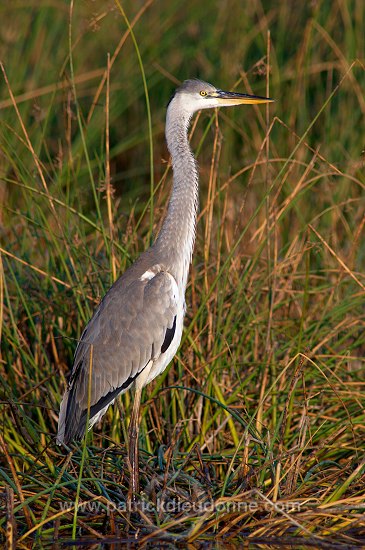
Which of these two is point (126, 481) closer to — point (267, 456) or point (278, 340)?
point (267, 456)

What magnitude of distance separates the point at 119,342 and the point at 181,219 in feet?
2.29

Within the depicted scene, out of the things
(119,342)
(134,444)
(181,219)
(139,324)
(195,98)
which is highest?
(195,98)

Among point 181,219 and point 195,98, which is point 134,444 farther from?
point 195,98

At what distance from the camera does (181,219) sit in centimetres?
473

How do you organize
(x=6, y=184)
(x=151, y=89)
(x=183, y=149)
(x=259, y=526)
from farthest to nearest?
(x=151, y=89) < (x=6, y=184) < (x=183, y=149) < (x=259, y=526)

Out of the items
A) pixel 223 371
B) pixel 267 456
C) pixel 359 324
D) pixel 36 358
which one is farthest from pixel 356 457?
pixel 36 358

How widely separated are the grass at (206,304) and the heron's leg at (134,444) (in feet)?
0.24

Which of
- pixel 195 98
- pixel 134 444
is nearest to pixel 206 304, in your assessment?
pixel 134 444

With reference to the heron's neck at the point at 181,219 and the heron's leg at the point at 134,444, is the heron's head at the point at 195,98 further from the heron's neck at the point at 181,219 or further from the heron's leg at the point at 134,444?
the heron's leg at the point at 134,444

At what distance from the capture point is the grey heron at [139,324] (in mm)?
4547

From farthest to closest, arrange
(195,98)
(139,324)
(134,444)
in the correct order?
(195,98)
(139,324)
(134,444)

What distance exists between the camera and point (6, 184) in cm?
714

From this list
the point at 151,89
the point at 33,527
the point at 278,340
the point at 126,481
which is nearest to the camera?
the point at 33,527

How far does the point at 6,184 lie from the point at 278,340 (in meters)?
2.93
